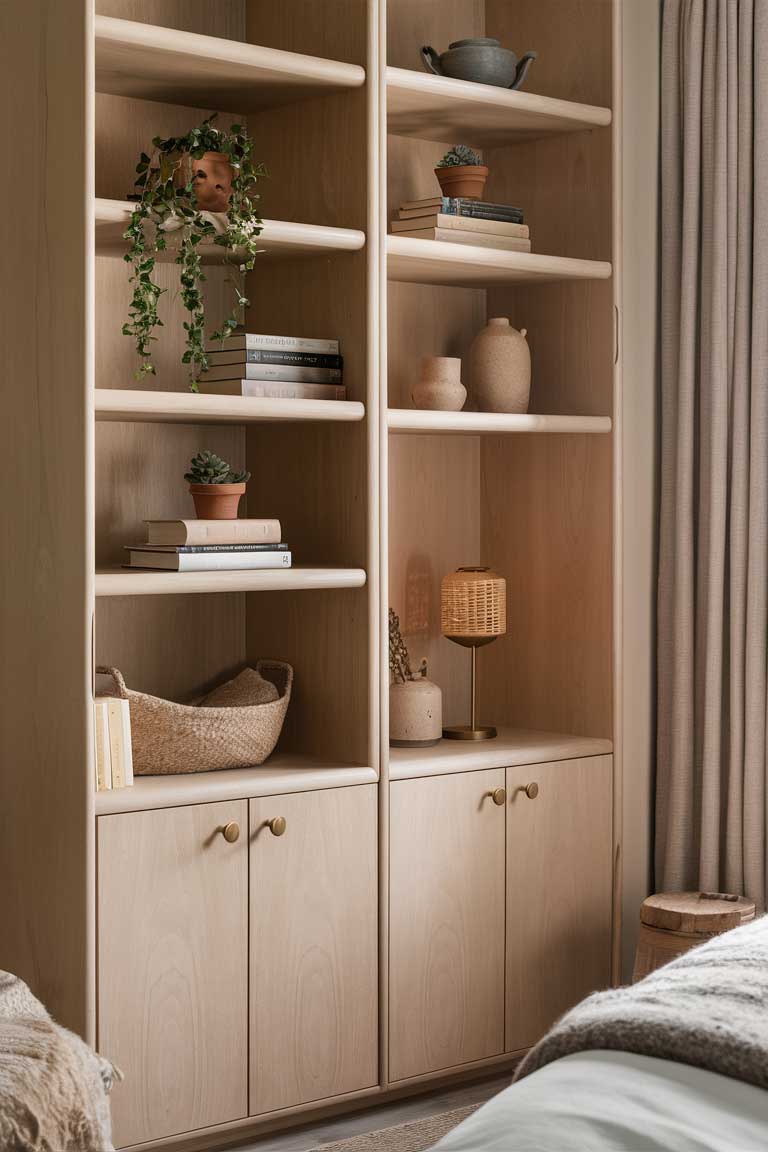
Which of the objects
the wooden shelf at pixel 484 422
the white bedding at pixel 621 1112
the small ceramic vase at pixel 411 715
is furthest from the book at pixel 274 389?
the white bedding at pixel 621 1112

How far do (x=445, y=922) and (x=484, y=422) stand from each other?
42.7 inches

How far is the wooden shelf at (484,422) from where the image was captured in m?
3.07

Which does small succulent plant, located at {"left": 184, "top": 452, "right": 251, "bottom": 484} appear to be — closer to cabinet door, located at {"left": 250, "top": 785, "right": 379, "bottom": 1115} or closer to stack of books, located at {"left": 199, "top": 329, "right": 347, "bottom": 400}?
stack of books, located at {"left": 199, "top": 329, "right": 347, "bottom": 400}

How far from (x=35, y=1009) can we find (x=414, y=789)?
→ 44.1 inches

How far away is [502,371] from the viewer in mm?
3400

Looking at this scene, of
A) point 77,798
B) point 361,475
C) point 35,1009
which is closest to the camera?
point 35,1009

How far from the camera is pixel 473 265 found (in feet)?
10.5

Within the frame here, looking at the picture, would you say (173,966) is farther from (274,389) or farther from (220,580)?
(274,389)

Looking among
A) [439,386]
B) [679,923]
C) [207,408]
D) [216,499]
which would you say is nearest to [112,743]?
[216,499]

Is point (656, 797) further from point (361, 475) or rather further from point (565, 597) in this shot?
point (361, 475)

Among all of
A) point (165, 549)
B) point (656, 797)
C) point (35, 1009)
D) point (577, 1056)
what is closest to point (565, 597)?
point (656, 797)

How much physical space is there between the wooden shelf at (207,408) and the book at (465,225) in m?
0.50

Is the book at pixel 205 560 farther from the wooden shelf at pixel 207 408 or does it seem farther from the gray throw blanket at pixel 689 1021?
the gray throw blanket at pixel 689 1021

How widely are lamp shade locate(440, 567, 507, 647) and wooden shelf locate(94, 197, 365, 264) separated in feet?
2.73
